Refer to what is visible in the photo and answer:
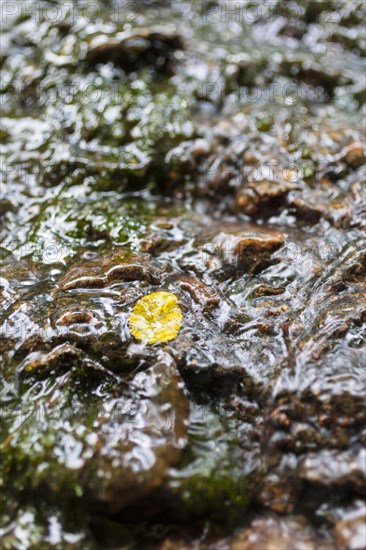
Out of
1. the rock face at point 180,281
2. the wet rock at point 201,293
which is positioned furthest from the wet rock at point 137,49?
the wet rock at point 201,293

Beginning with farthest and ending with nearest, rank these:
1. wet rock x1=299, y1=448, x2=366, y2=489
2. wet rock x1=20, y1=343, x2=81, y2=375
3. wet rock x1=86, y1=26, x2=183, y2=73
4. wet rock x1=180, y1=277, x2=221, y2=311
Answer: wet rock x1=86, y1=26, x2=183, y2=73 < wet rock x1=180, y1=277, x2=221, y2=311 < wet rock x1=20, y1=343, x2=81, y2=375 < wet rock x1=299, y1=448, x2=366, y2=489

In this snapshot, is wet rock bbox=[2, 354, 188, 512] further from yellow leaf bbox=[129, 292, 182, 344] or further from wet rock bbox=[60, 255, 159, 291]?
wet rock bbox=[60, 255, 159, 291]

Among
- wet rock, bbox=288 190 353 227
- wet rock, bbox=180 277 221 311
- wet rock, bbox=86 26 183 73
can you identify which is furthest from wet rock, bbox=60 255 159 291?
wet rock, bbox=86 26 183 73

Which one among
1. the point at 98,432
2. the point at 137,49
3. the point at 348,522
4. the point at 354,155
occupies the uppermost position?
the point at 137,49

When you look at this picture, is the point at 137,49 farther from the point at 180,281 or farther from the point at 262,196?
the point at 180,281

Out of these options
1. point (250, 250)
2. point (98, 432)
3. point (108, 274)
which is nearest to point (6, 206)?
point (108, 274)

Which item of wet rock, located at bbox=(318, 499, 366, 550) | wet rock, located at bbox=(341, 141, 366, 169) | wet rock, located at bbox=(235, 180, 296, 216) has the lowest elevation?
wet rock, located at bbox=(318, 499, 366, 550)
